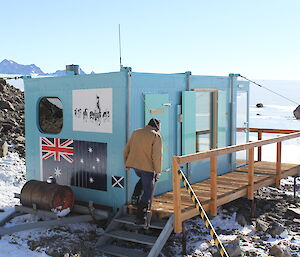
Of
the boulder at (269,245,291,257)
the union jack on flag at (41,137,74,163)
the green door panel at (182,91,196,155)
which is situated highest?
the green door panel at (182,91,196,155)

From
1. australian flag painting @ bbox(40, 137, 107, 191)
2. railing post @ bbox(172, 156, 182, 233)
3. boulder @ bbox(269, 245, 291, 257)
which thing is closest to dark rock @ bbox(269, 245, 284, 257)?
boulder @ bbox(269, 245, 291, 257)

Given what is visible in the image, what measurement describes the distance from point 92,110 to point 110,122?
0.46m

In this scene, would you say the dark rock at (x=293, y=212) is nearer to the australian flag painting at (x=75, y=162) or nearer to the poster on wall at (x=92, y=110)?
the australian flag painting at (x=75, y=162)

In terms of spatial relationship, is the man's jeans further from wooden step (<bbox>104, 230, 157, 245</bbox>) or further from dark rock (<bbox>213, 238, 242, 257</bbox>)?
dark rock (<bbox>213, 238, 242, 257</bbox>)

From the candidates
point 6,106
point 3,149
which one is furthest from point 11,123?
point 3,149

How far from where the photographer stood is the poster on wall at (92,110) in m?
7.60

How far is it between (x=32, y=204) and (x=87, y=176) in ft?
3.55

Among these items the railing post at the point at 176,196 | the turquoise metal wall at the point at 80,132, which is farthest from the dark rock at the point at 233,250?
the turquoise metal wall at the point at 80,132

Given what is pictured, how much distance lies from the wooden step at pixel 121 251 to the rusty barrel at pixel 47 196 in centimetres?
126

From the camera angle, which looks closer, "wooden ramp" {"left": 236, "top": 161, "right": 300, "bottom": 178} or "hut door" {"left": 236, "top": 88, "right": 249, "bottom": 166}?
"wooden ramp" {"left": 236, "top": 161, "right": 300, "bottom": 178}

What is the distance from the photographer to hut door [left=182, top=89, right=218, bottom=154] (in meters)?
8.48

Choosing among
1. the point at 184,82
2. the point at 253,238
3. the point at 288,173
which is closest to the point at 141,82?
the point at 184,82

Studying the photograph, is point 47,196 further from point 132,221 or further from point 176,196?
point 176,196

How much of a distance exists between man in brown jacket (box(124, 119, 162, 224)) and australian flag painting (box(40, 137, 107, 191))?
3.86ft
